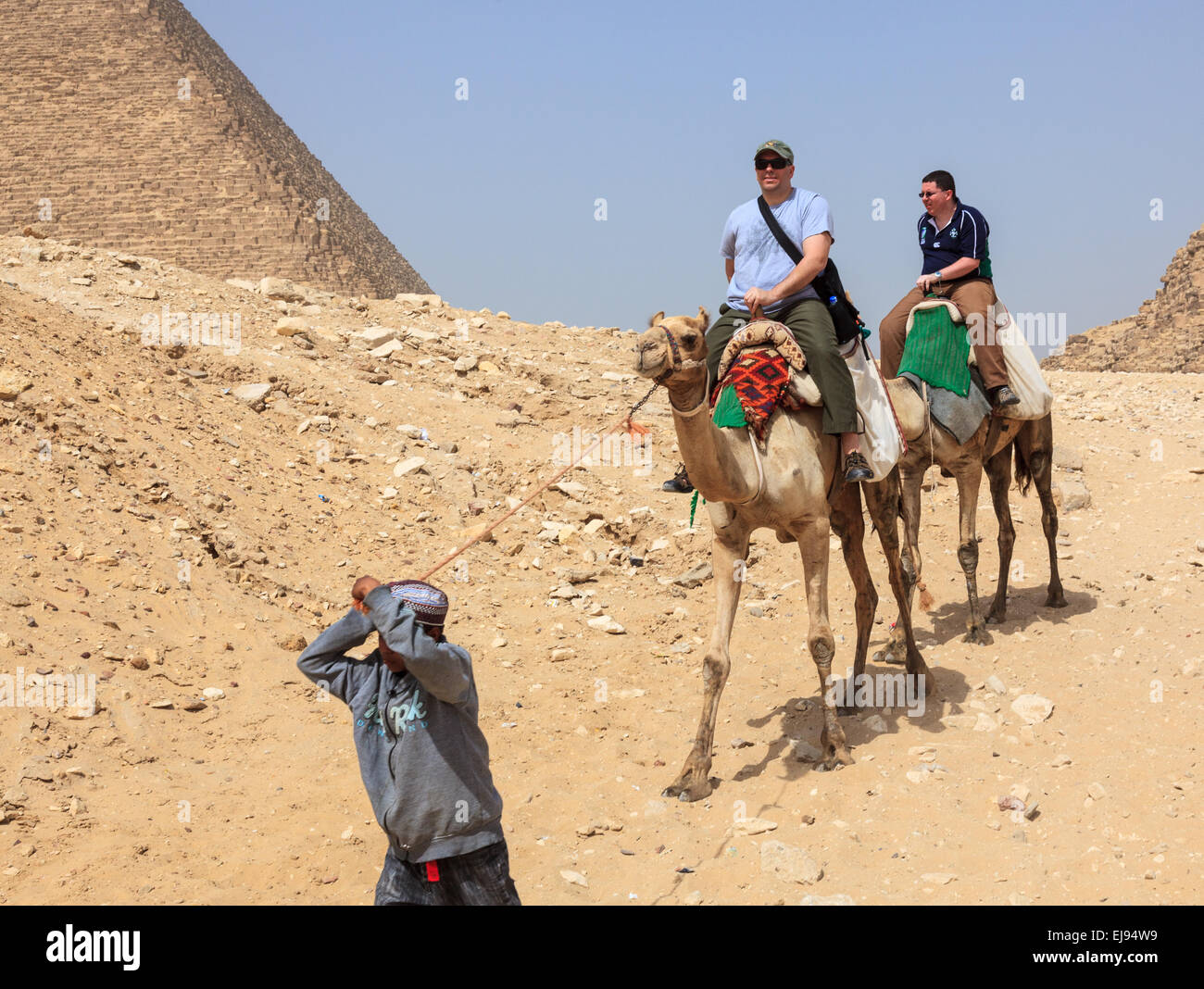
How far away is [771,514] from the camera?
614 centimetres

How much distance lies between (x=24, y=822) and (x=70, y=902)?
33.3 inches

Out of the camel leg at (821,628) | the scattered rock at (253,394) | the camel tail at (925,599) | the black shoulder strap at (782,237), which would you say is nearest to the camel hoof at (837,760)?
the camel leg at (821,628)

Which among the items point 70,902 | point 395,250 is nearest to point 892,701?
point 70,902

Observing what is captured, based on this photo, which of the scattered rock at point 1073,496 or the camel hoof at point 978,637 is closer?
the camel hoof at point 978,637

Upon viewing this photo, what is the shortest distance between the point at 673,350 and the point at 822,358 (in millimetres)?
1712

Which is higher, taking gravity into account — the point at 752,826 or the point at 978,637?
the point at 978,637

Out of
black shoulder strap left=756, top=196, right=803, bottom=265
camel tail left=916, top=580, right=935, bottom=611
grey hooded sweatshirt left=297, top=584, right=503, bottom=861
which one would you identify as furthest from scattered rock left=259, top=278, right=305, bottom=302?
grey hooded sweatshirt left=297, top=584, right=503, bottom=861

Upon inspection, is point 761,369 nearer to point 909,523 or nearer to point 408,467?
point 909,523

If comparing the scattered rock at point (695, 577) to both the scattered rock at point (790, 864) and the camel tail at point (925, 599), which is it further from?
the scattered rock at point (790, 864)

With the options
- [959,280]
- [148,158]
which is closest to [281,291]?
[959,280]

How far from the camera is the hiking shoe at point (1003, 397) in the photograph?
8.52m

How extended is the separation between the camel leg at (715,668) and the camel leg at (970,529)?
2.86m

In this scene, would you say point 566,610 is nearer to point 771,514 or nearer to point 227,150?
point 771,514

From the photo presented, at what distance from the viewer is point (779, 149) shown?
21.1 feet
